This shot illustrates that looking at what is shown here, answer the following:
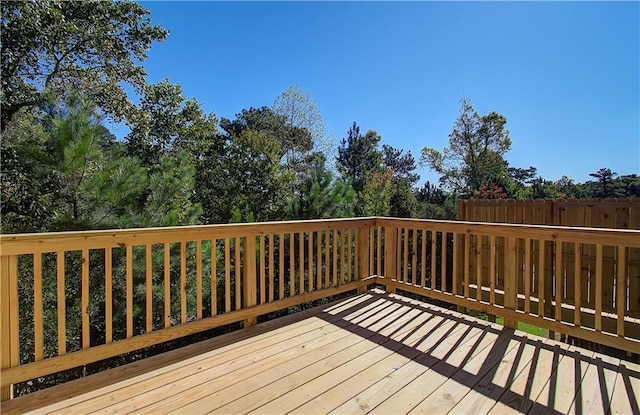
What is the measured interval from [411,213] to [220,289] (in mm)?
7193

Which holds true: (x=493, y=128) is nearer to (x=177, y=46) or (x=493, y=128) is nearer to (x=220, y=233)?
(x=177, y=46)

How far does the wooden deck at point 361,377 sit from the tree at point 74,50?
3.62 metres

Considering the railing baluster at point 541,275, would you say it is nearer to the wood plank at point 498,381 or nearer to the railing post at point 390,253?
the wood plank at point 498,381

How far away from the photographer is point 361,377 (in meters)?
1.93

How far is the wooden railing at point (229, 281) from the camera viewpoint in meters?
1.82

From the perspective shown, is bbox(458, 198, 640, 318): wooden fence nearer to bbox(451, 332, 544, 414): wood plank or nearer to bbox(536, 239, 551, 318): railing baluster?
bbox(536, 239, 551, 318): railing baluster

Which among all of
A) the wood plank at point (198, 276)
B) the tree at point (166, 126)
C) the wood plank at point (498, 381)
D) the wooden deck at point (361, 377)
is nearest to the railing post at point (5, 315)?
the wooden deck at point (361, 377)

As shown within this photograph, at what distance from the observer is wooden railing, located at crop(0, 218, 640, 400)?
1.82 meters

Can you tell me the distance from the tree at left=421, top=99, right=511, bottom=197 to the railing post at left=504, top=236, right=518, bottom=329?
16.3 metres

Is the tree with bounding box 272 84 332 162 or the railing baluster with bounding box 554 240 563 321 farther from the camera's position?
the tree with bounding box 272 84 332 162

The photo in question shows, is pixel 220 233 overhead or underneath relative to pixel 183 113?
underneath

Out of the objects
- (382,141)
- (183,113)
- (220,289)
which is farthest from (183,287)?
(382,141)

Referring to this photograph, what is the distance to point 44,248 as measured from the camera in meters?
1.78

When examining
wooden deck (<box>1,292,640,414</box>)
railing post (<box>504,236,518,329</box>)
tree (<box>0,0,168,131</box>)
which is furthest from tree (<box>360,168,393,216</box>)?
tree (<box>0,0,168,131</box>)
